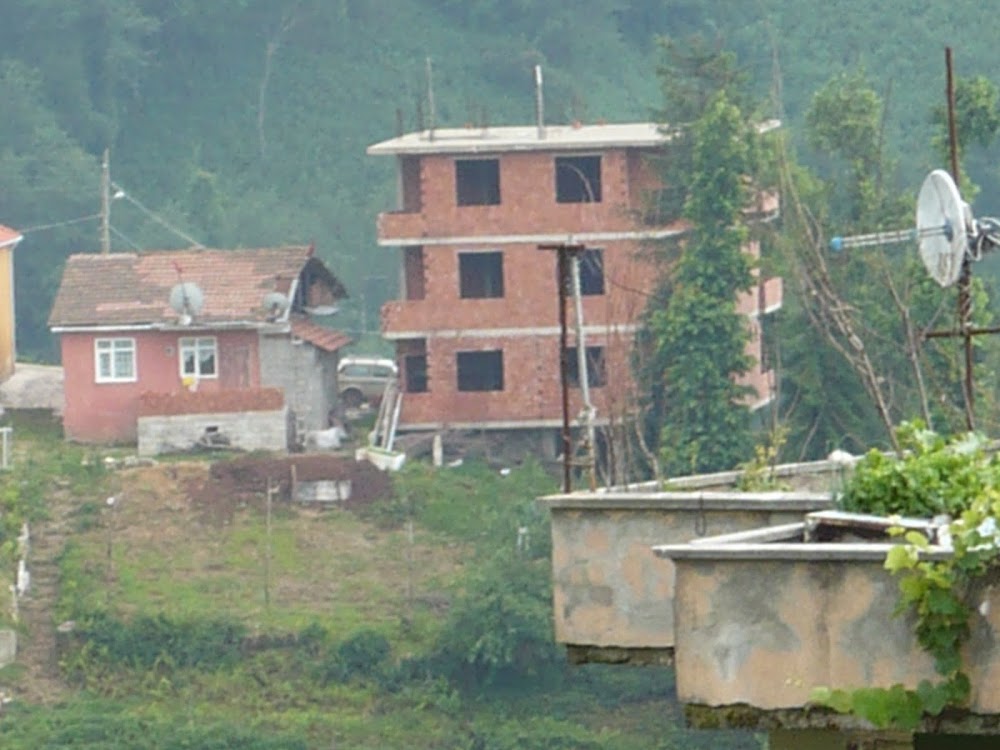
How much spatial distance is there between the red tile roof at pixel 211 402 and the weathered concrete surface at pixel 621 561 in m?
28.4

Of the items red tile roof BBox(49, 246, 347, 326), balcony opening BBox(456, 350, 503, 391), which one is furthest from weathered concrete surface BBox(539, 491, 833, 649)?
balcony opening BBox(456, 350, 503, 391)

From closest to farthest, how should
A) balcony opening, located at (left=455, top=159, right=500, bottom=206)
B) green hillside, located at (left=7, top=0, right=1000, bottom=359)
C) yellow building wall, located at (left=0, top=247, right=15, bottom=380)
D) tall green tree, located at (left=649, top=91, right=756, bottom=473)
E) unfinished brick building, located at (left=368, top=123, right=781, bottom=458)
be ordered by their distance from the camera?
tall green tree, located at (left=649, top=91, right=756, bottom=473) < unfinished brick building, located at (left=368, top=123, right=781, bottom=458) < balcony opening, located at (left=455, top=159, right=500, bottom=206) < yellow building wall, located at (left=0, top=247, right=15, bottom=380) < green hillside, located at (left=7, top=0, right=1000, bottom=359)

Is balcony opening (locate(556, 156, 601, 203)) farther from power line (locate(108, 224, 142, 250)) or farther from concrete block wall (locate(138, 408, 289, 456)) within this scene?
power line (locate(108, 224, 142, 250))

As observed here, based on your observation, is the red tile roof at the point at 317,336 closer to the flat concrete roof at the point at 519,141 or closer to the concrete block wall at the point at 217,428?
the concrete block wall at the point at 217,428

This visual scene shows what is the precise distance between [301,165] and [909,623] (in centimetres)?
5369

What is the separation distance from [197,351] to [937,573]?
32.8 m

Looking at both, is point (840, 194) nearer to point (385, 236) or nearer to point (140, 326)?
point (385, 236)

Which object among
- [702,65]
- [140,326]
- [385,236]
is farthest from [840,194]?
[140,326]

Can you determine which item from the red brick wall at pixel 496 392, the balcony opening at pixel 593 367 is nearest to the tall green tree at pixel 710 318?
the balcony opening at pixel 593 367

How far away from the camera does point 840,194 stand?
3881cm

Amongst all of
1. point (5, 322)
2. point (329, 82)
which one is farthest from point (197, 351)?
point (329, 82)

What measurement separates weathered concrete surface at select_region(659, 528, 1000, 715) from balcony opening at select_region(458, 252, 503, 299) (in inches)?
1277

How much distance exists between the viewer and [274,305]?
39250 millimetres

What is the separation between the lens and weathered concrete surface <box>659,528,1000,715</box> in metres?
7.27
